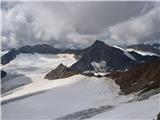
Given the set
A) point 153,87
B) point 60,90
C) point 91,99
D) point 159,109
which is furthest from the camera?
point 60,90

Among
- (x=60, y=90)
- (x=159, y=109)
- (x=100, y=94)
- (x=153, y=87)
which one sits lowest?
(x=159, y=109)

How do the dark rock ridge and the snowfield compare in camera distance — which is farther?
the dark rock ridge

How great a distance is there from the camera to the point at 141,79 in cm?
14175

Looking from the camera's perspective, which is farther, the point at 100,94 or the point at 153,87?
the point at 100,94

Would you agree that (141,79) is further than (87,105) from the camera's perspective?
Yes

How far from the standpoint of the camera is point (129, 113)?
83438 millimetres

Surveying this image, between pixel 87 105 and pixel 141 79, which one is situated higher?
pixel 141 79

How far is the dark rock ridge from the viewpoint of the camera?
124275 millimetres

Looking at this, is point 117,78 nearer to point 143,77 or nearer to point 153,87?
point 143,77

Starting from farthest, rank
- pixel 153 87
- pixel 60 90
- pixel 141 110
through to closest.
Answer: pixel 60 90 → pixel 153 87 → pixel 141 110

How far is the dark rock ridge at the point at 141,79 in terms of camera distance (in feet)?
408

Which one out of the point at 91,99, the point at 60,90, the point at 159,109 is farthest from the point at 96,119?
the point at 60,90

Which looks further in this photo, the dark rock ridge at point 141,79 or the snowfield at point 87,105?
the dark rock ridge at point 141,79

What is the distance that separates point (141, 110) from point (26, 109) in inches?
2671
